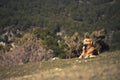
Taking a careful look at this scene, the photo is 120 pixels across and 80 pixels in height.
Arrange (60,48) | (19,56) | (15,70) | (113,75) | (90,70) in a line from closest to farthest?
(113,75) → (90,70) → (15,70) → (19,56) → (60,48)

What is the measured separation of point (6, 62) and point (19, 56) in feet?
6.76

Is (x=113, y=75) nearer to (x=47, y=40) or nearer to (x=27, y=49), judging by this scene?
(x=27, y=49)

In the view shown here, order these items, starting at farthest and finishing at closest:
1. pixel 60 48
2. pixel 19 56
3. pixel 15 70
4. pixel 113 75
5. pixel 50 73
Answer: pixel 60 48, pixel 19 56, pixel 15 70, pixel 50 73, pixel 113 75

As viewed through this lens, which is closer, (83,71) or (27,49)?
(83,71)

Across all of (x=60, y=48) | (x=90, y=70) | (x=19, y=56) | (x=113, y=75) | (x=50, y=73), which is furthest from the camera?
(x=60, y=48)

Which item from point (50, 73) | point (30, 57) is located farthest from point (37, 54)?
point (50, 73)

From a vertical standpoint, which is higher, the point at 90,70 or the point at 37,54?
the point at 90,70

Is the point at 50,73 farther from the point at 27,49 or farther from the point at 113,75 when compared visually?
the point at 27,49

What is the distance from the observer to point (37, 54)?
50.5 metres

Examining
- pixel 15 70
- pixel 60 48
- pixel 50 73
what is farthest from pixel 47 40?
pixel 50 73

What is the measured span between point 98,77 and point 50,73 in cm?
319

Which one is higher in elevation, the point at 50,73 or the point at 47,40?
the point at 50,73

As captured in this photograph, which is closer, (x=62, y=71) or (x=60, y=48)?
(x=62, y=71)

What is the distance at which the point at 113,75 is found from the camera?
47.8ft
